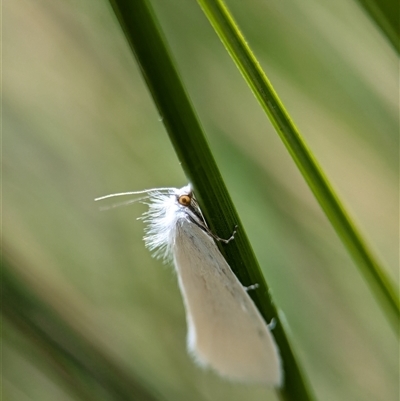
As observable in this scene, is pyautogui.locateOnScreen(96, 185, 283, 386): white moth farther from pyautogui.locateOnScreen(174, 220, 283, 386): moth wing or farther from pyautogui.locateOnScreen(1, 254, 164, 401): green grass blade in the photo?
pyautogui.locateOnScreen(1, 254, 164, 401): green grass blade

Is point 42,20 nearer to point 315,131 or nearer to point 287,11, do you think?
point 287,11

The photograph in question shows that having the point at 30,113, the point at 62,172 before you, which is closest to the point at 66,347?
the point at 62,172

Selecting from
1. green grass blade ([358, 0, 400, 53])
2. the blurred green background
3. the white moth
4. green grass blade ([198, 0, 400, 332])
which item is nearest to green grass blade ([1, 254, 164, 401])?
the white moth

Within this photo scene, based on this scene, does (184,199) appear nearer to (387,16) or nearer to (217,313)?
(217,313)

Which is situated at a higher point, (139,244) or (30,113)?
(30,113)

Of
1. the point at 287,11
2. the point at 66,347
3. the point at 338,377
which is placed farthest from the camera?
the point at 338,377

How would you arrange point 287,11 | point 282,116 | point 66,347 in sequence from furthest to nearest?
point 287,11 → point 66,347 → point 282,116
